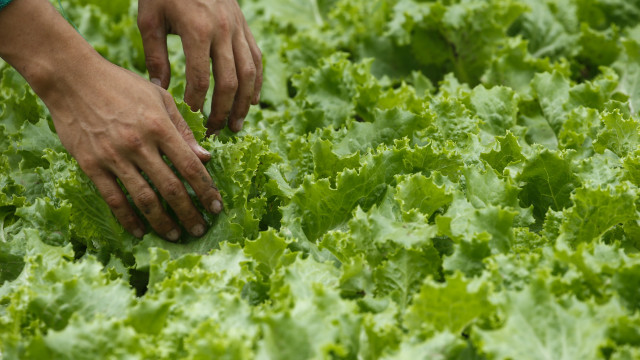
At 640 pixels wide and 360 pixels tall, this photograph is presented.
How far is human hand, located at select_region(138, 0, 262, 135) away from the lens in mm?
2527

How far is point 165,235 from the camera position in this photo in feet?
7.86

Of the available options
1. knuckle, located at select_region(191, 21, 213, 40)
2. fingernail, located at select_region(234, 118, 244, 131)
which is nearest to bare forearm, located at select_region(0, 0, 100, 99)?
knuckle, located at select_region(191, 21, 213, 40)

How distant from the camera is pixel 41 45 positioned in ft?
6.91

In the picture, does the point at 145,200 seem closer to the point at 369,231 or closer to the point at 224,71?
the point at 224,71

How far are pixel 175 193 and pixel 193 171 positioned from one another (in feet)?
0.32

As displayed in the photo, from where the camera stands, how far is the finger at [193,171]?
216 centimetres

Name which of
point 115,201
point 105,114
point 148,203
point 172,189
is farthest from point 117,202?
point 105,114

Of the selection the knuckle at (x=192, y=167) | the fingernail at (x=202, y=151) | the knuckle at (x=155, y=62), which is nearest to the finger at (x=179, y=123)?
the fingernail at (x=202, y=151)

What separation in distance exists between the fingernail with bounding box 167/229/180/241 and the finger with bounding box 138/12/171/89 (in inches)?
28.1

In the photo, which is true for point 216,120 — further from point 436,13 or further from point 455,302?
point 436,13

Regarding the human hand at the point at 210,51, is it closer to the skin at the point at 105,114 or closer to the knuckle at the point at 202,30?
the knuckle at the point at 202,30

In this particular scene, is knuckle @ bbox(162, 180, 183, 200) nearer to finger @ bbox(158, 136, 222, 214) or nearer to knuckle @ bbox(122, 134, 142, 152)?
finger @ bbox(158, 136, 222, 214)

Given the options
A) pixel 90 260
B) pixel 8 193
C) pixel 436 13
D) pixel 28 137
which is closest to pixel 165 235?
pixel 90 260

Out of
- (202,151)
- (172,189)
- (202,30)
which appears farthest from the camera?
(202,30)
